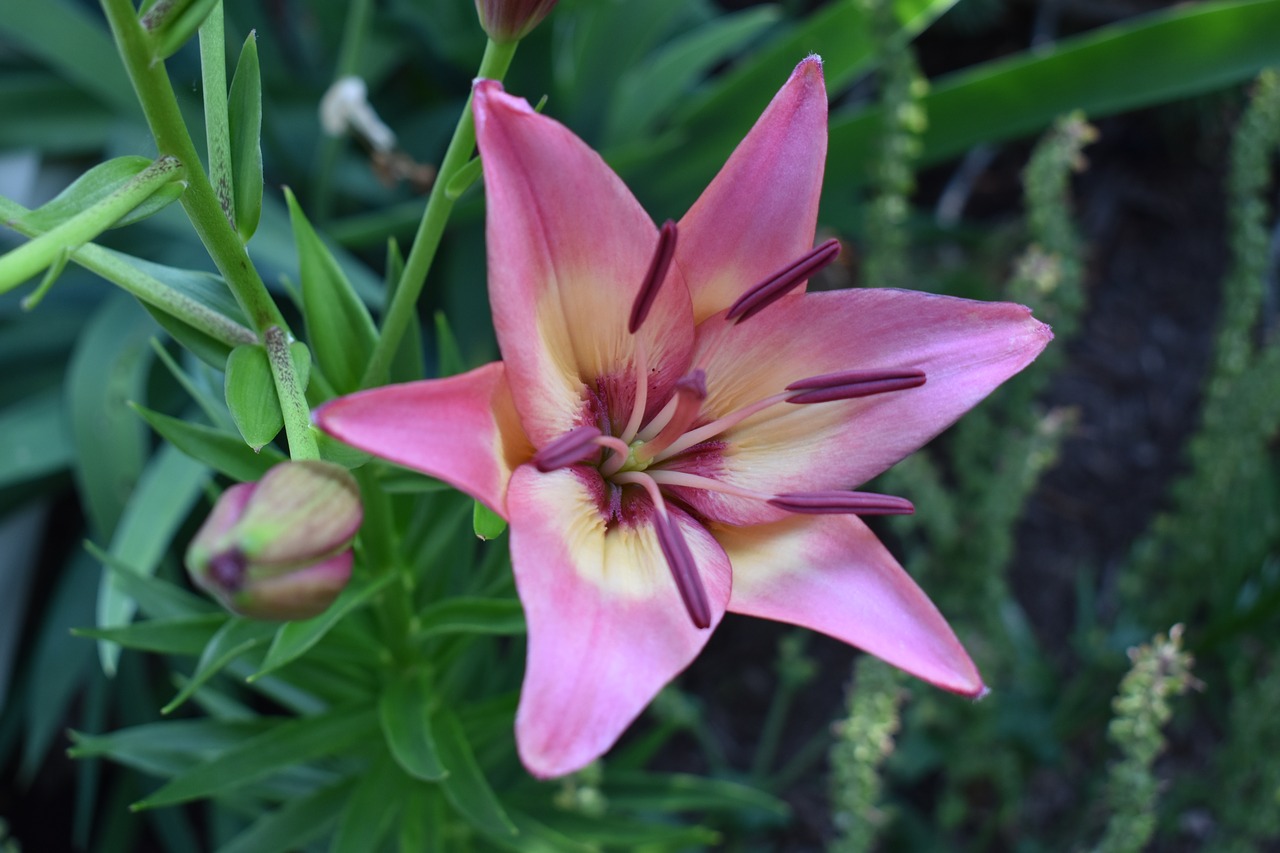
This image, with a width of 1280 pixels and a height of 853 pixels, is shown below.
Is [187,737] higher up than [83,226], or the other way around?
[83,226]

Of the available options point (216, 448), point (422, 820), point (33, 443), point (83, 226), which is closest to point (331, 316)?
point (216, 448)

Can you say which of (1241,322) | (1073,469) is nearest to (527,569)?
(1241,322)

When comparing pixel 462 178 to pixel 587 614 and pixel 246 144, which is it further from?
pixel 587 614

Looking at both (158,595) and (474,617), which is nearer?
(474,617)

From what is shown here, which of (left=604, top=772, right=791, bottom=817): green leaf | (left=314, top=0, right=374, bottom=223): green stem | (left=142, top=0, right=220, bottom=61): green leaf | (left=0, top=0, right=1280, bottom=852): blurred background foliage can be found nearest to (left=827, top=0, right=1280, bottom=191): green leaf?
(left=0, top=0, right=1280, bottom=852): blurred background foliage

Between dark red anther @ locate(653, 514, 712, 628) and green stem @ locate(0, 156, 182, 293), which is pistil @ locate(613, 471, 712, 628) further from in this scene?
green stem @ locate(0, 156, 182, 293)
